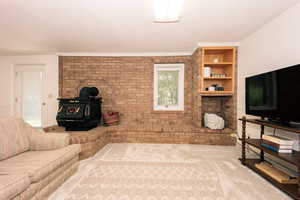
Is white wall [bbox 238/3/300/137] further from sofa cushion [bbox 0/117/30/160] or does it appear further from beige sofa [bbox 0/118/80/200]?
sofa cushion [bbox 0/117/30/160]

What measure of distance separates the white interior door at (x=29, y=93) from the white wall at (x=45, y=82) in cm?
15

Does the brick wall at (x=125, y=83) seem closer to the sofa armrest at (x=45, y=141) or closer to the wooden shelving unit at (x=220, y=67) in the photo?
the wooden shelving unit at (x=220, y=67)

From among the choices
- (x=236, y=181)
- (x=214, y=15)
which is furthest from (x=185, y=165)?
(x=214, y=15)

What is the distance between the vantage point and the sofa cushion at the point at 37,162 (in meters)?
1.27

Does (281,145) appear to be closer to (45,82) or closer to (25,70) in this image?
(45,82)

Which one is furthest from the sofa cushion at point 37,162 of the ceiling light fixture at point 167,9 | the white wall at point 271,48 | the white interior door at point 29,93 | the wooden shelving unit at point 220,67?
the white wall at point 271,48

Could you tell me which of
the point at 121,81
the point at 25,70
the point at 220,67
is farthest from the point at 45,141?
the point at 220,67

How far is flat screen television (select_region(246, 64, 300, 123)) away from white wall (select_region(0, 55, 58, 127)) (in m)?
4.82

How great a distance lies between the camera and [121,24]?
7.59ft

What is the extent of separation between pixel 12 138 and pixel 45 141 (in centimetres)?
33

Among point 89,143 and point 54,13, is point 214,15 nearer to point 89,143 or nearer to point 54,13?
point 54,13

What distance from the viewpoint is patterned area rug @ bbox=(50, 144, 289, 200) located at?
4.95 ft

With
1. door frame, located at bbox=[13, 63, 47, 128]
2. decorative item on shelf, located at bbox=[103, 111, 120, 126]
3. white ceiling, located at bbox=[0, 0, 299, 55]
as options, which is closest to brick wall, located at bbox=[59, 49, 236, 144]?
decorative item on shelf, located at bbox=[103, 111, 120, 126]

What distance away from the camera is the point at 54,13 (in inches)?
79.0
